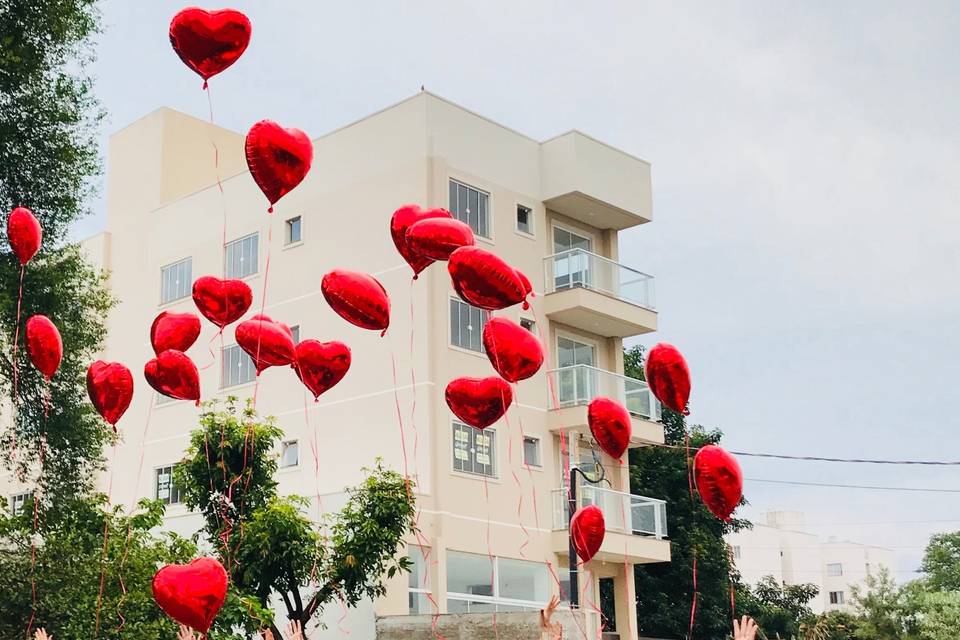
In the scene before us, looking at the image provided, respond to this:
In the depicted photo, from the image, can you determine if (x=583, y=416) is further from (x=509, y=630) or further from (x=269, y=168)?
(x=269, y=168)

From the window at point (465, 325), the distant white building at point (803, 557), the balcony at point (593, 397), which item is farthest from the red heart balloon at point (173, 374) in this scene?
the distant white building at point (803, 557)

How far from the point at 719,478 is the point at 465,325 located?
15.2 m

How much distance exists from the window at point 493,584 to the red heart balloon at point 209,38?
48.3 ft

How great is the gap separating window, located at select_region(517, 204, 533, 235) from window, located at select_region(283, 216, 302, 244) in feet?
14.3

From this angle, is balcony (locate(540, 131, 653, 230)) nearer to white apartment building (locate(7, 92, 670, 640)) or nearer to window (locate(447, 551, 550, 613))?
white apartment building (locate(7, 92, 670, 640))

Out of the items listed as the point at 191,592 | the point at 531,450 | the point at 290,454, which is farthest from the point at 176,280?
the point at 191,592

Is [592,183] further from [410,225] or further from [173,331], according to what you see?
[410,225]

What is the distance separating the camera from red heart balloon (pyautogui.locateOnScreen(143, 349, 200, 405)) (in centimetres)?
1158

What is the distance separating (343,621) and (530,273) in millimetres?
7843

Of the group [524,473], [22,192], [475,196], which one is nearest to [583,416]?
[524,473]

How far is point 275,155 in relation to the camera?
1002cm

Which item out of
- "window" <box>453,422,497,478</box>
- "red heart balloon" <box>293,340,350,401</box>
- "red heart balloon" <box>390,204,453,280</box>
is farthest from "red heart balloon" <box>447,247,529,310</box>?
"window" <box>453,422,497,478</box>

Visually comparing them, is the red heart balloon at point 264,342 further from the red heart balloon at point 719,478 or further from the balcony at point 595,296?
the balcony at point 595,296

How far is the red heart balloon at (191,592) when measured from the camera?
9.29m
